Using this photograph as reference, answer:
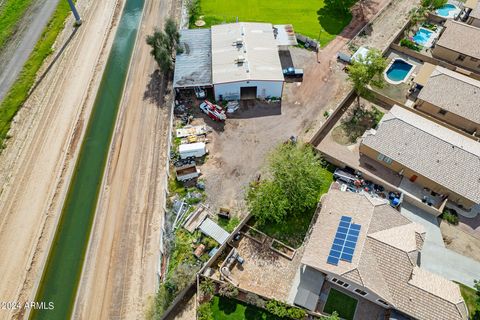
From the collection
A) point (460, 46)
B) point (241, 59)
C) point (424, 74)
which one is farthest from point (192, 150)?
point (460, 46)

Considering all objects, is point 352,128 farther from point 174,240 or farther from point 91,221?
point 91,221

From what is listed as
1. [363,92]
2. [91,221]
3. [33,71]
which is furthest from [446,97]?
[33,71]

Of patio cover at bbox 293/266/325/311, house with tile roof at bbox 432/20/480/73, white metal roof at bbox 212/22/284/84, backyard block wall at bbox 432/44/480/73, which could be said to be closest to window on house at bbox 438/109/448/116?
house with tile roof at bbox 432/20/480/73

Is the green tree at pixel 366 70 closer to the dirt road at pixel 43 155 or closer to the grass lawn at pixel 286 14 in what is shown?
the grass lawn at pixel 286 14

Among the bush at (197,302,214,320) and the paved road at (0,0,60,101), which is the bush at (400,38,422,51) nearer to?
the bush at (197,302,214,320)

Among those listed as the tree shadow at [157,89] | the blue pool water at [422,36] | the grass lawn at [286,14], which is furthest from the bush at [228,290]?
the blue pool water at [422,36]
